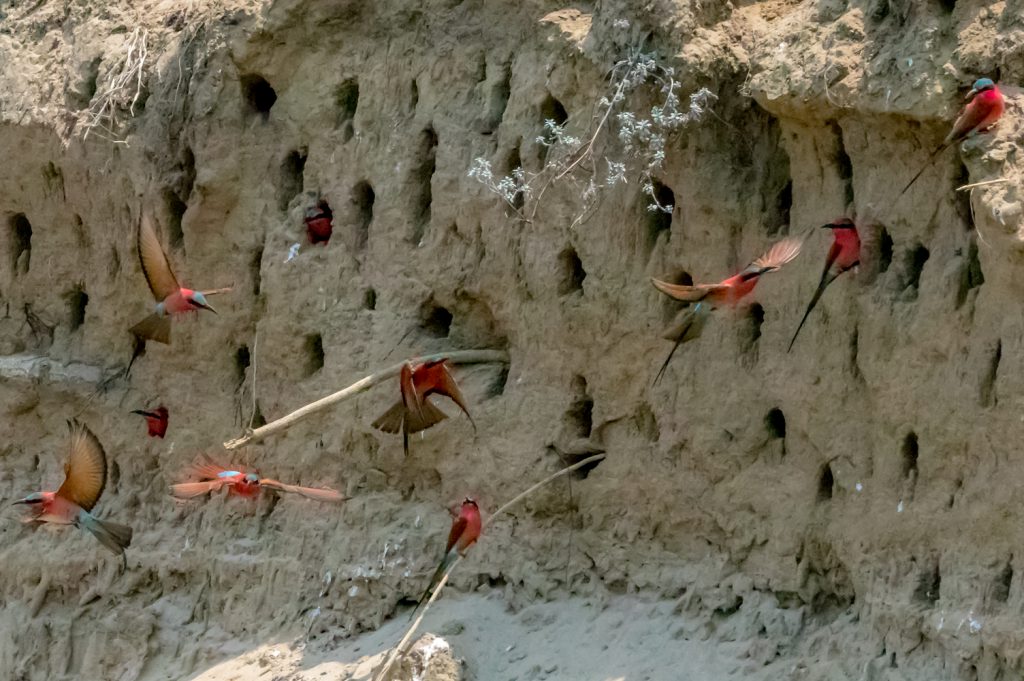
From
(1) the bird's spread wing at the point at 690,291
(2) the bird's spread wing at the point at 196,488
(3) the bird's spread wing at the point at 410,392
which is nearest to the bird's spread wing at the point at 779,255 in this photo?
(1) the bird's spread wing at the point at 690,291

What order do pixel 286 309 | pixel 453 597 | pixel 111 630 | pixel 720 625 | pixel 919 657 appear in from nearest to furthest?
pixel 919 657
pixel 720 625
pixel 453 597
pixel 286 309
pixel 111 630

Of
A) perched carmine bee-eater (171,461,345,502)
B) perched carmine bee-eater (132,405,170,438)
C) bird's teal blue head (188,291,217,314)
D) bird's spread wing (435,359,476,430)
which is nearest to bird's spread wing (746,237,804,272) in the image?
bird's spread wing (435,359,476,430)

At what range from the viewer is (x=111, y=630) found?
23.8 ft

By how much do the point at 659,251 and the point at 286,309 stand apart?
161 centimetres

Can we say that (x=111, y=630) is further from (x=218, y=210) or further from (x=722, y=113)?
(x=722, y=113)

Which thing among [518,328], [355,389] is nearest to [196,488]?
[355,389]

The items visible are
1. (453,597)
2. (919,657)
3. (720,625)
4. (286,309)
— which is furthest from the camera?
(286,309)

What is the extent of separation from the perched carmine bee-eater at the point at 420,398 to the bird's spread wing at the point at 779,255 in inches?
43.4

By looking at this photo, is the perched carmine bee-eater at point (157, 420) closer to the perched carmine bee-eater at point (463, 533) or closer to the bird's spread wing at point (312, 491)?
the bird's spread wing at point (312, 491)

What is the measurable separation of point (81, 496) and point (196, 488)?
41 centimetres

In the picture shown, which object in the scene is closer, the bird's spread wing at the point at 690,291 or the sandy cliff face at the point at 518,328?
the sandy cliff face at the point at 518,328

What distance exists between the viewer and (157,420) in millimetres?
7242

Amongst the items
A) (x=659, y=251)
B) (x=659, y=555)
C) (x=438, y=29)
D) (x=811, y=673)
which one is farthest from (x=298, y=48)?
(x=811, y=673)

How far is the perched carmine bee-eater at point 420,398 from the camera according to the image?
599 centimetres
